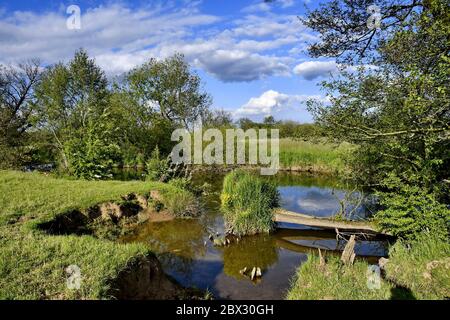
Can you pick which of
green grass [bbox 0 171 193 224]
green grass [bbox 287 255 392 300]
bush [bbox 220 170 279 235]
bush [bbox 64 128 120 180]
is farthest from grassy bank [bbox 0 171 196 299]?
bush [bbox 220 170 279 235]

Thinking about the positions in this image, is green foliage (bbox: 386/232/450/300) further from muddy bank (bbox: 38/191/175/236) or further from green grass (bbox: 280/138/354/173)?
green grass (bbox: 280/138/354/173)

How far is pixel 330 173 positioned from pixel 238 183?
1756 centimetres

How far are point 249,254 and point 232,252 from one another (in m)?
0.54

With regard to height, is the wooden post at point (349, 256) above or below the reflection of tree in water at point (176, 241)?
above

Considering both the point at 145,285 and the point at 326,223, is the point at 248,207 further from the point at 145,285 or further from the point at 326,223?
the point at 145,285

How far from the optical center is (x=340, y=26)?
1017cm

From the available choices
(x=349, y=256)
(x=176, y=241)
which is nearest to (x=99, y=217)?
(x=176, y=241)

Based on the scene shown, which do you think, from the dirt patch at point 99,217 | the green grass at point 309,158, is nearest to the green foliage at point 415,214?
the dirt patch at point 99,217

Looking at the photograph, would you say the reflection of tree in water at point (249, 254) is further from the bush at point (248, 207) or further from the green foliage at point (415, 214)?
the green foliage at point (415, 214)

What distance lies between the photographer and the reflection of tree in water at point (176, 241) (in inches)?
392

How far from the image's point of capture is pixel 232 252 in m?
10.8

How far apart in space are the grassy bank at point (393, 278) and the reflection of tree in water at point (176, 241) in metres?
3.79
